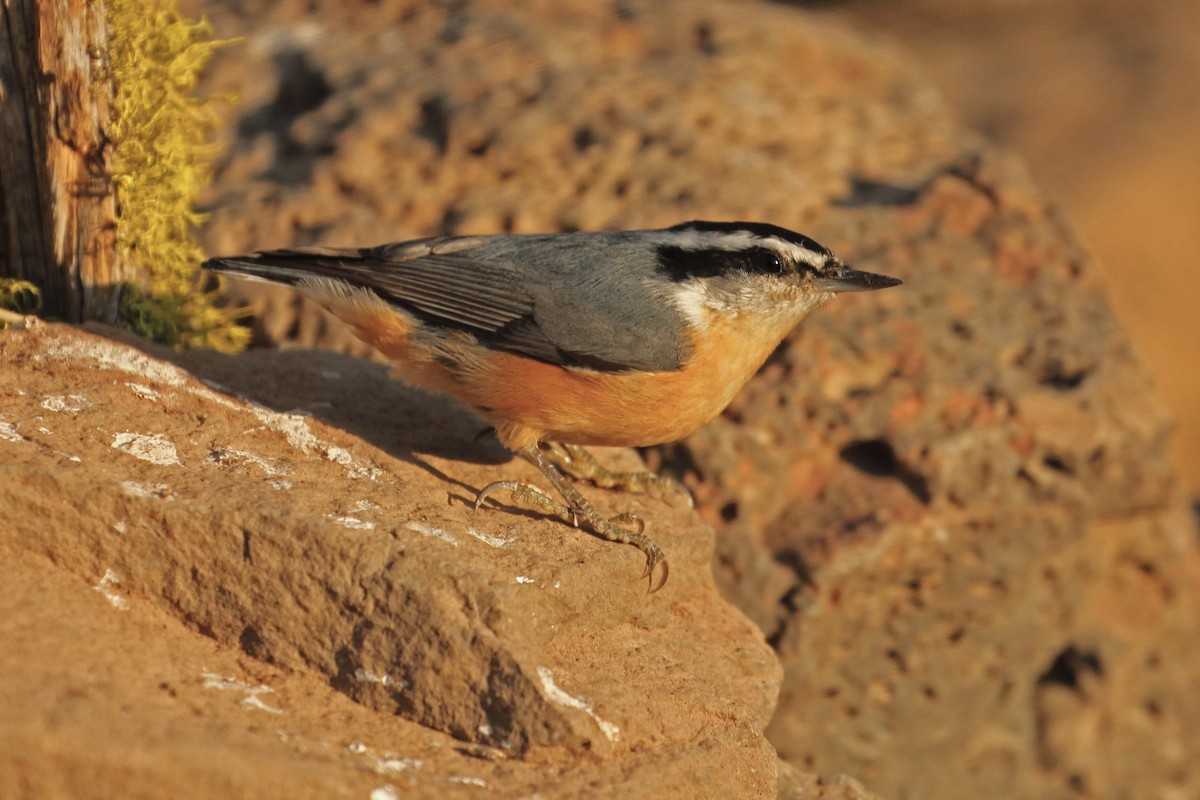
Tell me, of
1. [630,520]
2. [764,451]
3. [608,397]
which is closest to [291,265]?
[608,397]

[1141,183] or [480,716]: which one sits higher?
[1141,183]

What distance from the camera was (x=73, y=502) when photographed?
3.84 m

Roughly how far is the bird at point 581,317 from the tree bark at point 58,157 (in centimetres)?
74

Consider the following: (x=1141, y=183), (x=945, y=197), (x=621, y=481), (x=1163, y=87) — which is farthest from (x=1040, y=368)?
(x=1163, y=87)

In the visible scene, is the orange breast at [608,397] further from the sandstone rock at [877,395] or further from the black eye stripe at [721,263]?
the sandstone rock at [877,395]

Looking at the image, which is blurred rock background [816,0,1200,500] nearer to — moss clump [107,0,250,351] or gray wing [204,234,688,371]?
gray wing [204,234,688,371]

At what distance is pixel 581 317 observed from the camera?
5098 millimetres

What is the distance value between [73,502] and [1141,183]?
35.2 ft

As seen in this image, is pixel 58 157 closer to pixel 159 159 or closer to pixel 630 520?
pixel 159 159

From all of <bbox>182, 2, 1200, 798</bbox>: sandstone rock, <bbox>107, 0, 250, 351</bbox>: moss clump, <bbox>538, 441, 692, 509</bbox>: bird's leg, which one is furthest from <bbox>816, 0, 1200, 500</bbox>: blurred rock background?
<bbox>107, 0, 250, 351</bbox>: moss clump

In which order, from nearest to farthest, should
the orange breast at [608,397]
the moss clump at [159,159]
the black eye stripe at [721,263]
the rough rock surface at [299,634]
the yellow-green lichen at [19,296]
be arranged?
the rough rock surface at [299,634]
the orange breast at [608,397]
the black eye stripe at [721,263]
the moss clump at [159,159]
the yellow-green lichen at [19,296]

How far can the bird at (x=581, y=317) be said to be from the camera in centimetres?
501

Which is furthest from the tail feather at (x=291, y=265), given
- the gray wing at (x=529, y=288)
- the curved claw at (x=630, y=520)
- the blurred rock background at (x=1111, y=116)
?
the blurred rock background at (x=1111, y=116)

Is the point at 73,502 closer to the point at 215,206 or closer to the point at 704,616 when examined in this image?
the point at 704,616
